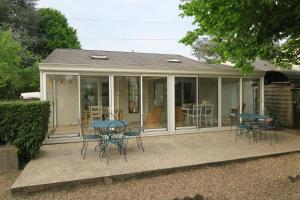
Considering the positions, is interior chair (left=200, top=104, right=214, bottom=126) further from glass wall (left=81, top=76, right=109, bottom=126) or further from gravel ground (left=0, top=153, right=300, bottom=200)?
gravel ground (left=0, top=153, right=300, bottom=200)

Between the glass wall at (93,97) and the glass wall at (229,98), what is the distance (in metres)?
4.55

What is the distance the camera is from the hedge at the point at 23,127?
529cm

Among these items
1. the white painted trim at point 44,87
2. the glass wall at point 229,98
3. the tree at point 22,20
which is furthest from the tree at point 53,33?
the glass wall at point 229,98

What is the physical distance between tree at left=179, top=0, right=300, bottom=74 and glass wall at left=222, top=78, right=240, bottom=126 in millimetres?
1077

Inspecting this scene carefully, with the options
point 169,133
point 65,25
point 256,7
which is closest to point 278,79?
point 169,133

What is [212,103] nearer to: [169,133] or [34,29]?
[169,133]

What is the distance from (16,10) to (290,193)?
22955 millimetres

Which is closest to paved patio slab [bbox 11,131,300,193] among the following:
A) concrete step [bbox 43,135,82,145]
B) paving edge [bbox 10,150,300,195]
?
paving edge [bbox 10,150,300,195]

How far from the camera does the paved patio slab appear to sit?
4.32 m

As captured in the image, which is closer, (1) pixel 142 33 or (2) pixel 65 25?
(2) pixel 65 25

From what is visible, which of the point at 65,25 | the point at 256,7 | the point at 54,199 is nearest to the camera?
the point at 54,199

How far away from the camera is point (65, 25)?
71.8 ft

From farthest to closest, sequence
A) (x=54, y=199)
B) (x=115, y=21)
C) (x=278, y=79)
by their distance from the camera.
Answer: (x=115, y=21)
(x=278, y=79)
(x=54, y=199)

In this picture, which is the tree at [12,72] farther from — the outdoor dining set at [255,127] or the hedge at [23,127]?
the outdoor dining set at [255,127]
